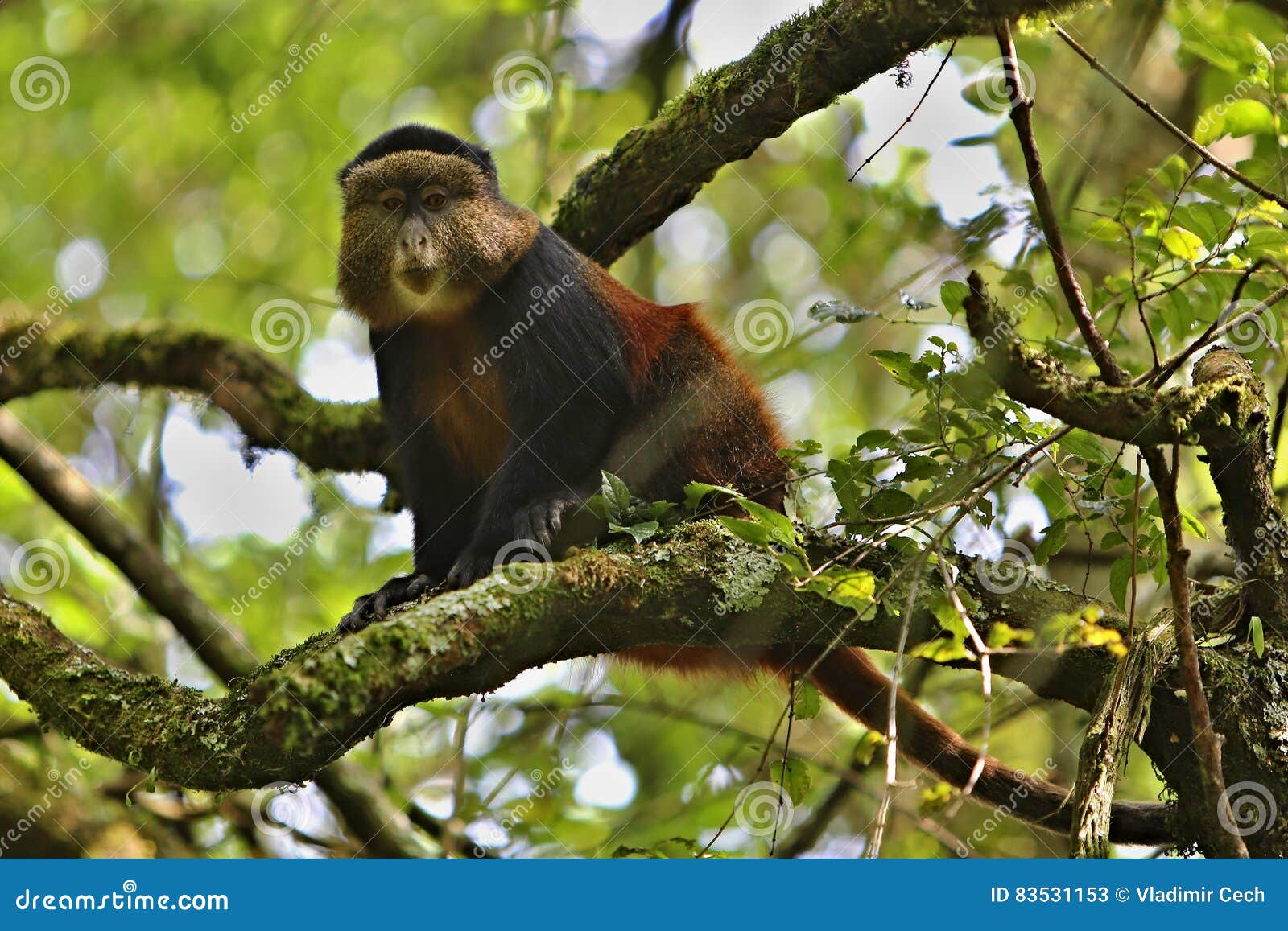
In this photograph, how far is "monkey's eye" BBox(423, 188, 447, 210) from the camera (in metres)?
6.45

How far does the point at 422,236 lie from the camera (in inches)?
242

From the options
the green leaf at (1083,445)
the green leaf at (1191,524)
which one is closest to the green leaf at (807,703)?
the green leaf at (1083,445)

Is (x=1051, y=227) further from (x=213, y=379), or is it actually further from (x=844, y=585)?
(x=213, y=379)

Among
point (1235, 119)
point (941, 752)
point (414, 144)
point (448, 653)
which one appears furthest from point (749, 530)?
point (414, 144)

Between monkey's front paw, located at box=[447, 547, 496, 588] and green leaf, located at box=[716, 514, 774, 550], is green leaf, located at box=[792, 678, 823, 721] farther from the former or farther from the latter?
monkey's front paw, located at box=[447, 547, 496, 588]

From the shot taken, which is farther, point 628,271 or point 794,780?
point 628,271

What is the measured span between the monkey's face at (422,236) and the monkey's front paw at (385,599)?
1.55 metres

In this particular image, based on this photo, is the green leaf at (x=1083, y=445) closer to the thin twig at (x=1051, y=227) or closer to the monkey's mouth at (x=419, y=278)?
the thin twig at (x=1051, y=227)

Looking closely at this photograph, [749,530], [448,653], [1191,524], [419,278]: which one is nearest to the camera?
[448,653]

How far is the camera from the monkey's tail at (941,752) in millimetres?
4566

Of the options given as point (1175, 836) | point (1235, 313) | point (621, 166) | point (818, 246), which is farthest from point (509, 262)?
point (818, 246)

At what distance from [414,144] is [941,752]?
4.49 m

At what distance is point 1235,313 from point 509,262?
3650 mm

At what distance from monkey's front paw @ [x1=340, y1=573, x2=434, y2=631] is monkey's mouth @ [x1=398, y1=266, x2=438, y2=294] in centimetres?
159
